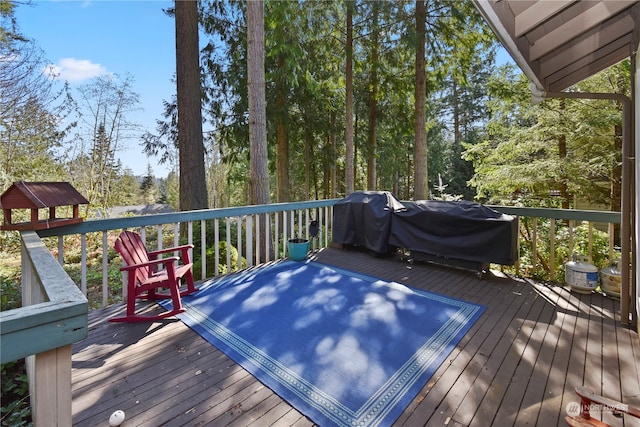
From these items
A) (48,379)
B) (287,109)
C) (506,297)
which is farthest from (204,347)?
(287,109)

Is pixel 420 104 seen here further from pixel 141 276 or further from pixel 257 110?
pixel 141 276

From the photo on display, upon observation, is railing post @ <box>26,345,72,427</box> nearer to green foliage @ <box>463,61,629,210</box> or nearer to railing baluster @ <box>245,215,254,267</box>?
railing baluster @ <box>245,215,254,267</box>

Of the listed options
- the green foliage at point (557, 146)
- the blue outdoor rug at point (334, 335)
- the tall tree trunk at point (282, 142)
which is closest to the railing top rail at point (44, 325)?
the blue outdoor rug at point (334, 335)

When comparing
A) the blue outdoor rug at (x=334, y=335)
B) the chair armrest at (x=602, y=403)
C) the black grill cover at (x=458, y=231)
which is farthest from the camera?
the black grill cover at (x=458, y=231)

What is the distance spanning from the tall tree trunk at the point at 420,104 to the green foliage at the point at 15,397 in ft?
23.9

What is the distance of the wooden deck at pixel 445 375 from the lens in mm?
1736

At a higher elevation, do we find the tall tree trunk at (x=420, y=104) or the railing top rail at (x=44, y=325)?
the tall tree trunk at (x=420, y=104)

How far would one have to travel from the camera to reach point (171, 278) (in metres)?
2.86

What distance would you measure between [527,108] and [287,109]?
6443 mm

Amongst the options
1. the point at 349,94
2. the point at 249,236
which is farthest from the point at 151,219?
the point at 349,94

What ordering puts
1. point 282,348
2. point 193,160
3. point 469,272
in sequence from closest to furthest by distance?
point 282,348 < point 469,272 < point 193,160

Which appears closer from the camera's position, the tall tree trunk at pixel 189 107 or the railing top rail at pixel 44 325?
the railing top rail at pixel 44 325

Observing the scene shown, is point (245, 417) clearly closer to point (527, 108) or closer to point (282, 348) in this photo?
point (282, 348)

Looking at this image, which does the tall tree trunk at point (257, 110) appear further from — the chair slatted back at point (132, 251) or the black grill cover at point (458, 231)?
the black grill cover at point (458, 231)
